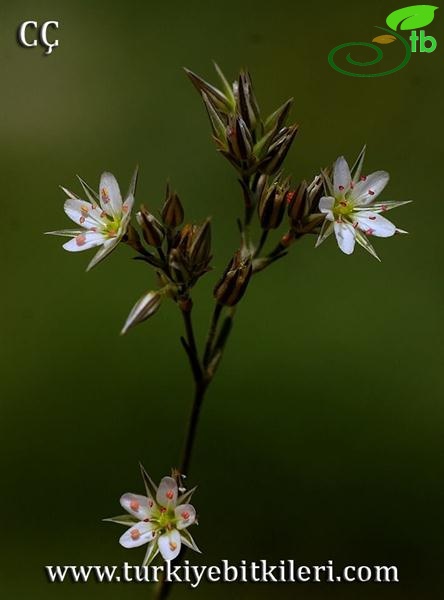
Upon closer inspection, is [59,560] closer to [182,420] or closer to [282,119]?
[182,420]

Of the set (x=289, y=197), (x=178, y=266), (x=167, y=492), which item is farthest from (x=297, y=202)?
(x=167, y=492)

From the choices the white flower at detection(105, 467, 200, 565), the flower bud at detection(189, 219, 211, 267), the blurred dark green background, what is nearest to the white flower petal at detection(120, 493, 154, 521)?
the white flower at detection(105, 467, 200, 565)

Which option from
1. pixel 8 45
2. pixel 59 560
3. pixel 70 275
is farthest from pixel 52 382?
pixel 8 45

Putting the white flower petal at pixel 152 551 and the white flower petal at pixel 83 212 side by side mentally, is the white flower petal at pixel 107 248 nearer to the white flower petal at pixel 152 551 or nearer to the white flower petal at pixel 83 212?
the white flower petal at pixel 83 212

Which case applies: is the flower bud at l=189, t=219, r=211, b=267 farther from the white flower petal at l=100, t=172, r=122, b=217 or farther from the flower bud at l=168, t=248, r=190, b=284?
the white flower petal at l=100, t=172, r=122, b=217

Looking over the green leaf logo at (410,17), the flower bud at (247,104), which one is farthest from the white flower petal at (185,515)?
the green leaf logo at (410,17)
